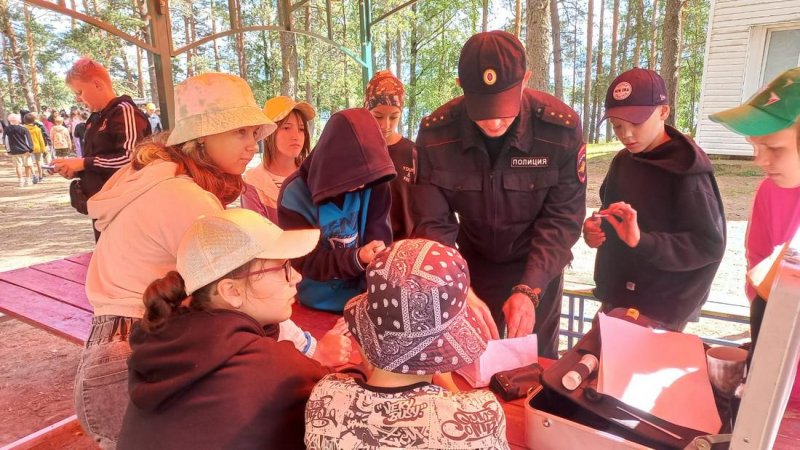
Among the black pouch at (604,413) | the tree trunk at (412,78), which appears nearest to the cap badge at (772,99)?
the black pouch at (604,413)

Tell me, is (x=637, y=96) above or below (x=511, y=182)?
above

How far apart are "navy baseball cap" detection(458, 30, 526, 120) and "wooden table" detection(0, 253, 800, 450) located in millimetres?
985

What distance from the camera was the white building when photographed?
28.1ft

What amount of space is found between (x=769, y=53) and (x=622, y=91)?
9.09 metres

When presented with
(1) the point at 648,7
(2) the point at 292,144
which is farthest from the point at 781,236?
(1) the point at 648,7

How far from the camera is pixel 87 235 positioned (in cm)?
823

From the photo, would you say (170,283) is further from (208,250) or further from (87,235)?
(87,235)

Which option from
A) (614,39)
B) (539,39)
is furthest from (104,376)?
(614,39)

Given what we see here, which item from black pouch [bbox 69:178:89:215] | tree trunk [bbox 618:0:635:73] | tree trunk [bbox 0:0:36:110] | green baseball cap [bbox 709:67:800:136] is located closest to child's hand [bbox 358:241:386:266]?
green baseball cap [bbox 709:67:800:136]

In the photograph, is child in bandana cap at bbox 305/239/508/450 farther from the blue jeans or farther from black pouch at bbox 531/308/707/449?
the blue jeans

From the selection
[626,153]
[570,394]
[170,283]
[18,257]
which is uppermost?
[626,153]

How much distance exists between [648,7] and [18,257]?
2423cm

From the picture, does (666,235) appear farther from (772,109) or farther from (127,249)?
(127,249)

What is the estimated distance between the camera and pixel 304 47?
59.1ft
